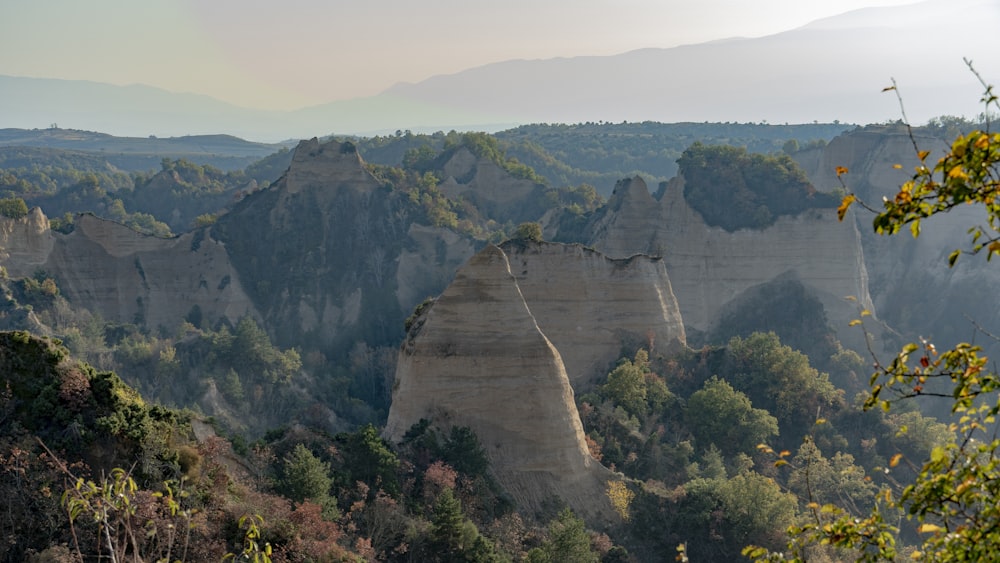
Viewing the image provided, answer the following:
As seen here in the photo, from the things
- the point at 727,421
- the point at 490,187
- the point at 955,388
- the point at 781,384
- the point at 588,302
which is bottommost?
the point at 727,421

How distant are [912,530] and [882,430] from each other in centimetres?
879

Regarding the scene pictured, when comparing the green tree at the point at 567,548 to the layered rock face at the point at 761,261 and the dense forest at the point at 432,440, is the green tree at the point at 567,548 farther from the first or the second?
the layered rock face at the point at 761,261

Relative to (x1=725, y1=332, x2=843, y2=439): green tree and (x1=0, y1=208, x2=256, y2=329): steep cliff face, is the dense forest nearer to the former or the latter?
(x1=725, y1=332, x2=843, y2=439): green tree

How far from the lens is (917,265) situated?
86438mm

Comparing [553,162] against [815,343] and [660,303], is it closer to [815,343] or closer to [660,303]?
[815,343]

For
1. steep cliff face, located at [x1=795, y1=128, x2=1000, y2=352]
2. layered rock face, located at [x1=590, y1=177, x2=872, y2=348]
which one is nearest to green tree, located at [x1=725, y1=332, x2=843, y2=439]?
layered rock face, located at [x1=590, y1=177, x2=872, y2=348]

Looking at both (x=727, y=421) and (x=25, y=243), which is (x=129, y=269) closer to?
(x=25, y=243)

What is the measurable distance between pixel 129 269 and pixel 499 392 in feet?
154


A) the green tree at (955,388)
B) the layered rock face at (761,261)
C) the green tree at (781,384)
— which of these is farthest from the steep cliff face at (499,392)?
the layered rock face at (761,261)

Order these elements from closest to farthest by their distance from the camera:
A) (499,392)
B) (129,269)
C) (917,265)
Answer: (499,392) → (129,269) → (917,265)

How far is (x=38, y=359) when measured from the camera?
78.5 ft

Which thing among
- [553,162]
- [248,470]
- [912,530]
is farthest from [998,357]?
[553,162]

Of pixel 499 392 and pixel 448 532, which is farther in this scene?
pixel 499 392

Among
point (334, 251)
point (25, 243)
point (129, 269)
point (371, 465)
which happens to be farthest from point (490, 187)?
point (371, 465)
